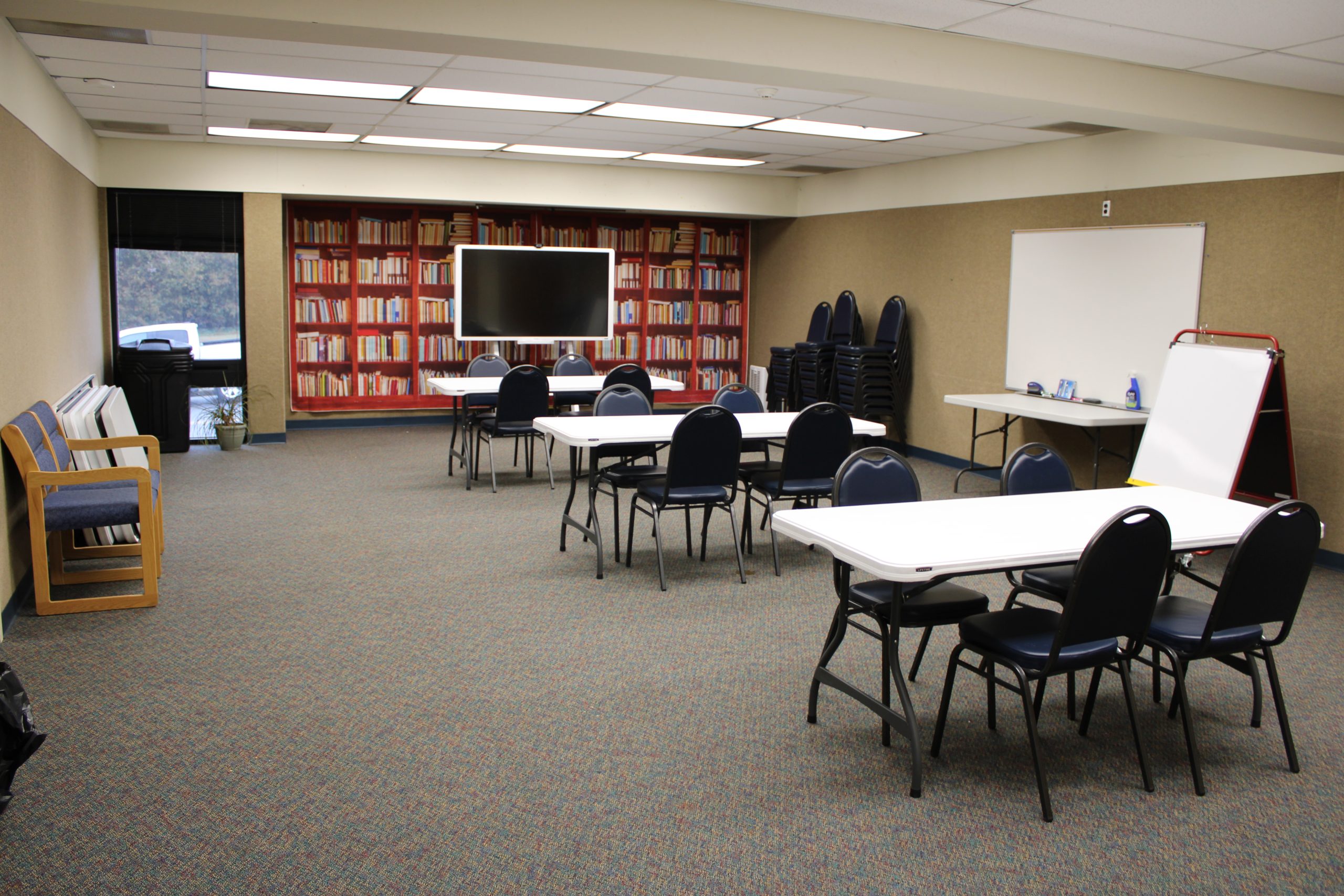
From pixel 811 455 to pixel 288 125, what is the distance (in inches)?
205

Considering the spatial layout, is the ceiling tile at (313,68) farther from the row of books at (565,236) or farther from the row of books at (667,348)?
the row of books at (667,348)

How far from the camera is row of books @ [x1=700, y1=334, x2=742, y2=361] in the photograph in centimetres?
1220

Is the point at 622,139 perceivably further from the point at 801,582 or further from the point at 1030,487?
the point at 1030,487

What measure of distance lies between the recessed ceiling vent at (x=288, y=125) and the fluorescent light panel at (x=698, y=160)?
2849 mm

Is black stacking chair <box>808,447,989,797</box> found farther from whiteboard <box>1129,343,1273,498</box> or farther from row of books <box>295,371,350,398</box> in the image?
row of books <box>295,371,350,398</box>

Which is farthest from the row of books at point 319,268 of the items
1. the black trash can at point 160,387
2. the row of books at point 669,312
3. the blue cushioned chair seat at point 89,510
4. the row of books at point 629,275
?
the blue cushioned chair seat at point 89,510

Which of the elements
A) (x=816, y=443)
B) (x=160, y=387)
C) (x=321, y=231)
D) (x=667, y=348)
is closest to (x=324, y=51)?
(x=816, y=443)

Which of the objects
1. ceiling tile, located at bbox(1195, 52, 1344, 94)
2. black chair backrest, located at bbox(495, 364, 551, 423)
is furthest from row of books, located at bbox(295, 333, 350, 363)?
ceiling tile, located at bbox(1195, 52, 1344, 94)

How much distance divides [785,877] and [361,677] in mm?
1991

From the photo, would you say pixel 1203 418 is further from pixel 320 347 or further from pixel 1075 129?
pixel 320 347

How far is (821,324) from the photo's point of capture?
10102 millimetres

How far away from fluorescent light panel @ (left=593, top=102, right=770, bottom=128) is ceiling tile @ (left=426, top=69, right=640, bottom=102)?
0.41 m

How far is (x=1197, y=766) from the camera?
3090 millimetres

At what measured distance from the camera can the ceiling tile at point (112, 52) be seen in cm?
503
